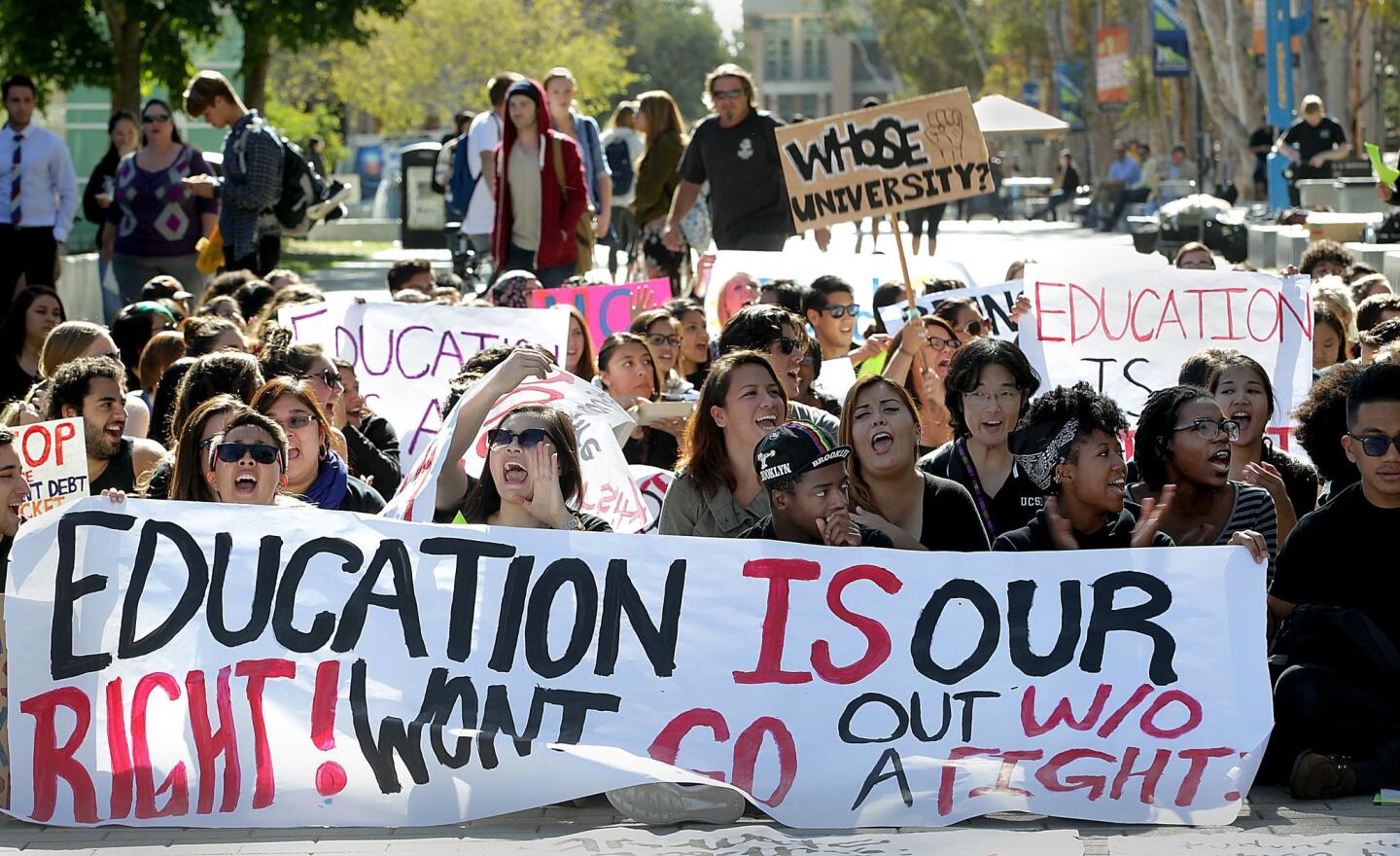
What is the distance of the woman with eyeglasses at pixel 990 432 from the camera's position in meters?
6.30

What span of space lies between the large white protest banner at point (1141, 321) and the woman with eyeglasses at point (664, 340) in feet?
4.70

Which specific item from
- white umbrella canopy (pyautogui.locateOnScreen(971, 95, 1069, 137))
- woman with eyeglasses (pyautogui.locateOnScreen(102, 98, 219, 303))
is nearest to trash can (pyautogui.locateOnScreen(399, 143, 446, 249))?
white umbrella canopy (pyautogui.locateOnScreen(971, 95, 1069, 137))

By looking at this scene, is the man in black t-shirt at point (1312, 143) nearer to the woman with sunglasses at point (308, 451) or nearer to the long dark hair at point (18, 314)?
the long dark hair at point (18, 314)

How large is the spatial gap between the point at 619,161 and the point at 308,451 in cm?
1180

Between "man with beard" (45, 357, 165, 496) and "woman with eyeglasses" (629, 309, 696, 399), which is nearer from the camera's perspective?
"man with beard" (45, 357, 165, 496)

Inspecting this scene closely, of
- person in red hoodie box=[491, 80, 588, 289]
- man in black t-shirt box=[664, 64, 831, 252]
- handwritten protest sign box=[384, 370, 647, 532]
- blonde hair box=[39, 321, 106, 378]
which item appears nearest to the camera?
handwritten protest sign box=[384, 370, 647, 532]

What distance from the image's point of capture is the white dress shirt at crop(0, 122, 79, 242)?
1255cm

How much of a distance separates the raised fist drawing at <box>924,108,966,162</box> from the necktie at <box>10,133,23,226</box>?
18.6 feet

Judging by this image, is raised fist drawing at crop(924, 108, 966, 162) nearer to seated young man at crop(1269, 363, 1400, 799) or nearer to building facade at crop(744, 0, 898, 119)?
seated young man at crop(1269, 363, 1400, 799)

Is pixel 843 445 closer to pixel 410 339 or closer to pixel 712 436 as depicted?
pixel 712 436

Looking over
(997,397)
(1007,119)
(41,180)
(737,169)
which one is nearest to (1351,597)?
(997,397)

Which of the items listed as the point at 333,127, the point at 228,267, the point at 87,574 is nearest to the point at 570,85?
the point at 228,267

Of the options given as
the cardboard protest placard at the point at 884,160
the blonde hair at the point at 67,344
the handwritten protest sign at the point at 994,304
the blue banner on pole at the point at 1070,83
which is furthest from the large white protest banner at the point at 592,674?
the blue banner on pole at the point at 1070,83

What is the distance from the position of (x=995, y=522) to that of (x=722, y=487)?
828 millimetres
